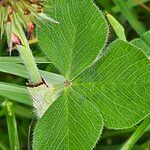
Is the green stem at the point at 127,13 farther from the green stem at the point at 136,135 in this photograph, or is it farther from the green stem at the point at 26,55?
the green stem at the point at 26,55

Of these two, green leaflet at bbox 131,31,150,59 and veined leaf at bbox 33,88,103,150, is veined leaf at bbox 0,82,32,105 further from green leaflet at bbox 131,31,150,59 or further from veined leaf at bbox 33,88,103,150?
green leaflet at bbox 131,31,150,59

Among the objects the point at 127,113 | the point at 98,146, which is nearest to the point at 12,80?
the point at 98,146

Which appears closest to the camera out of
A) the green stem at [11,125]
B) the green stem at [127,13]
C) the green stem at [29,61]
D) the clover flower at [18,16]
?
the clover flower at [18,16]

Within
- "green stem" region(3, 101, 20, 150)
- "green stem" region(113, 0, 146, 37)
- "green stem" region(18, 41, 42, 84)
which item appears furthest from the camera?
"green stem" region(113, 0, 146, 37)

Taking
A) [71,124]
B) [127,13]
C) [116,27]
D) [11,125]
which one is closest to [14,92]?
[11,125]

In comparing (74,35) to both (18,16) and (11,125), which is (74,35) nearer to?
(18,16)

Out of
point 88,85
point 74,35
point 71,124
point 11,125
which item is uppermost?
point 74,35

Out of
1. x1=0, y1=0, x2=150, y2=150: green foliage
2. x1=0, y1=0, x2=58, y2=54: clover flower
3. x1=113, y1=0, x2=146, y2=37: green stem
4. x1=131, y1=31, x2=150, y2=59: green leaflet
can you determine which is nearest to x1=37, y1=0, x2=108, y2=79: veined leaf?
x1=0, y1=0, x2=150, y2=150: green foliage

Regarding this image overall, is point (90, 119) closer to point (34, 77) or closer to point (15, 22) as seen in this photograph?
point (34, 77)

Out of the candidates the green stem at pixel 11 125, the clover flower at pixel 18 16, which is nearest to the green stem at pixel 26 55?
the clover flower at pixel 18 16
